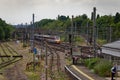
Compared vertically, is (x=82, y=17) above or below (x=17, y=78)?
above

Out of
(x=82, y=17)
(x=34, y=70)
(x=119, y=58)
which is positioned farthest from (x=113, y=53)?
(x=82, y=17)

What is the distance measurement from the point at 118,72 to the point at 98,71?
1.93 metres

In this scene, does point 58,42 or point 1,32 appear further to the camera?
point 1,32

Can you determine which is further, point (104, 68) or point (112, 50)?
point (112, 50)

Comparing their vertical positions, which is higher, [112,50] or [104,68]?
[112,50]

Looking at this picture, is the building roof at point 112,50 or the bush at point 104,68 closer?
the bush at point 104,68

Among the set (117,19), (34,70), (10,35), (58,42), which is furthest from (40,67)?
(10,35)

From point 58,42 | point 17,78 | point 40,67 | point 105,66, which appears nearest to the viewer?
point 105,66

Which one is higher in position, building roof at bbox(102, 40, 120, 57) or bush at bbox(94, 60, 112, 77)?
building roof at bbox(102, 40, 120, 57)

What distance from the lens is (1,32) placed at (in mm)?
144125

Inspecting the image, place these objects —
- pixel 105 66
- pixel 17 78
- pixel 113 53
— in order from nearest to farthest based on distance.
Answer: pixel 105 66 → pixel 113 53 → pixel 17 78

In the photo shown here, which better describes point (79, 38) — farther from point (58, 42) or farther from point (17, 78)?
point (17, 78)

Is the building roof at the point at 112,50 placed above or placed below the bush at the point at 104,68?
above

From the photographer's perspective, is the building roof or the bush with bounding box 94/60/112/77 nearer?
the bush with bounding box 94/60/112/77
